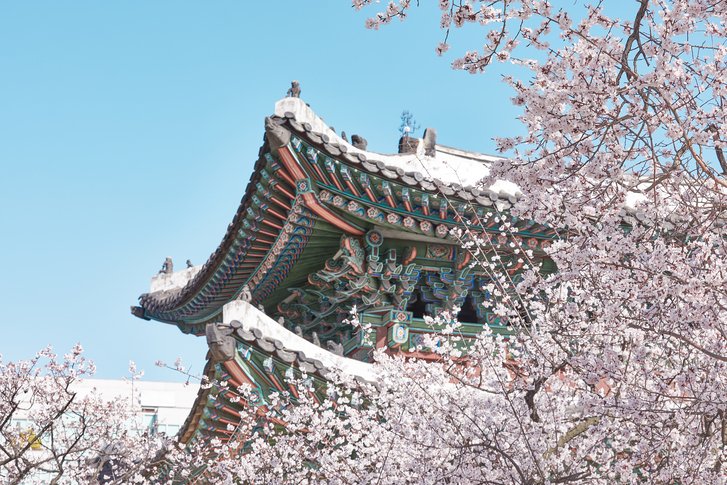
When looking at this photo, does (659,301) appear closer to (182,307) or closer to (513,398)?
(513,398)

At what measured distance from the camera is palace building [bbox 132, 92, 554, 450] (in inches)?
374

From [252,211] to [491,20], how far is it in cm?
707

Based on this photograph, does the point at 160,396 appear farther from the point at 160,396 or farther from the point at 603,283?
the point at 603,283

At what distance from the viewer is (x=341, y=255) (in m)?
10.9

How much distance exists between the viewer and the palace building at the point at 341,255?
31.2 feet

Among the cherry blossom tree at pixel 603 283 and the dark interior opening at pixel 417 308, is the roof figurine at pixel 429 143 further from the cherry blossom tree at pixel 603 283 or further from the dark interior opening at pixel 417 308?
the cherry blossom tree at pixel 603 283

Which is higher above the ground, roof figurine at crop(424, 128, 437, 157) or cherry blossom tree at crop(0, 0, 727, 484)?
roof figurine at crop(424, 128, 437, 157)

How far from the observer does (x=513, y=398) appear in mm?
7066

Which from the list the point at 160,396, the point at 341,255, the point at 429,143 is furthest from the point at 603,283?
the point at 160,396

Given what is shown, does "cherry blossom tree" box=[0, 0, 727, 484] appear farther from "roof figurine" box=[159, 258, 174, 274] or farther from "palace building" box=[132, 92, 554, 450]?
Result: "roof figurine" box=[159, 258, 174, 274]

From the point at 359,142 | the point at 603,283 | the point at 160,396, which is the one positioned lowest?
the point at 160,396

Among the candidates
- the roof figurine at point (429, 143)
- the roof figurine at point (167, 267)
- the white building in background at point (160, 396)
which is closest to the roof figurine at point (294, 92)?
the roof figurine at point (429, 143)

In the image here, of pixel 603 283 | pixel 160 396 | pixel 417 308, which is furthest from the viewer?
pixel 160 396

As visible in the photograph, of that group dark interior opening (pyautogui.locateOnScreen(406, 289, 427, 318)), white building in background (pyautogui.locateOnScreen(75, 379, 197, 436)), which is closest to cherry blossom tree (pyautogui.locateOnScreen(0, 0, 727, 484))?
dark interior opening (pyautogui.locateOnScreen(406, 289, 427, 318))
